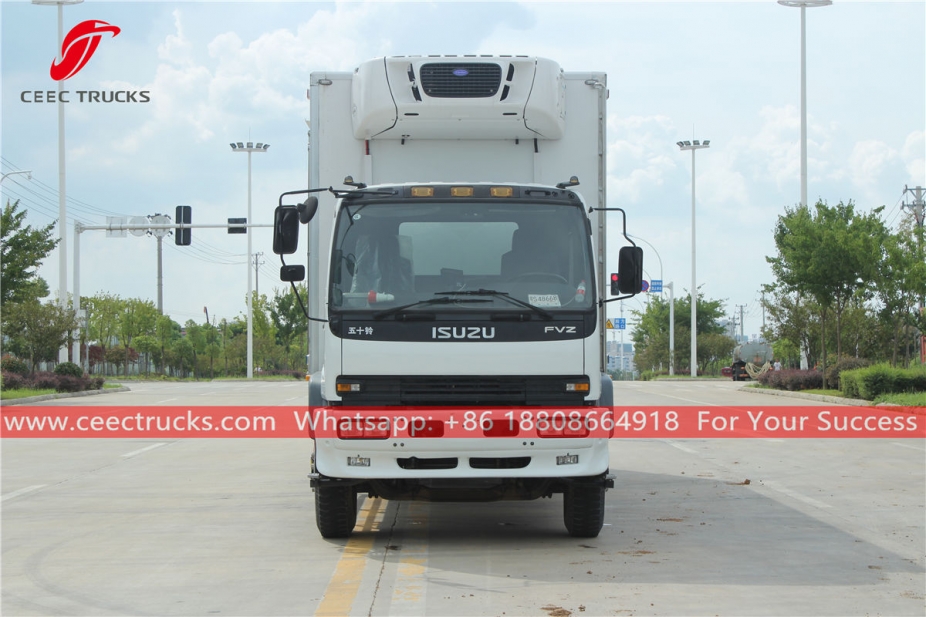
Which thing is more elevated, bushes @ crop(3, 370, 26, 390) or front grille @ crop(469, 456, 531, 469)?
front grille @ crop(469, 456, 531, 469)

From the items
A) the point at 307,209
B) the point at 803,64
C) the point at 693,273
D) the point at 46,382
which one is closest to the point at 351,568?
the point at 307,209

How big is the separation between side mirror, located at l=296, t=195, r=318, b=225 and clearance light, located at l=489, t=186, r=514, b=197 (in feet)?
4.79

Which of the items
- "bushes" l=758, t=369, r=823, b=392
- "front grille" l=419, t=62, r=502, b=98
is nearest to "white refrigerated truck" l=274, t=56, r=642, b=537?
"front grille" l=419, t=62, r=502, b=98

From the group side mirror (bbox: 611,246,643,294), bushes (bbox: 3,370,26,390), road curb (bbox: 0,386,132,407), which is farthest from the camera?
bushes (bbox: 3,370,26,390)

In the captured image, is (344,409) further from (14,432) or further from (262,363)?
(262,363)

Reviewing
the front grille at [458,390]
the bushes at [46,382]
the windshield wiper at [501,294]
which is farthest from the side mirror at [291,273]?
the bushes at [46,382]

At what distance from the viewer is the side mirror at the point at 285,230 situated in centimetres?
814

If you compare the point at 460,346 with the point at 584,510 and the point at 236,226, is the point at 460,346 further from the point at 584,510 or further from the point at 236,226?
the point at 236,226

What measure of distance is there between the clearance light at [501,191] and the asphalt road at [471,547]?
2815 millimetres

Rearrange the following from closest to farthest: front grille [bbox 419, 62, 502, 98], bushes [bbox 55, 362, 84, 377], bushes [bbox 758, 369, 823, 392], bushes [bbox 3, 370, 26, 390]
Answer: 1. front grille [bbox 419, 62, 502, 98]
2. bushes [bbox 758, 369, 823, 392]
3. bushes [bbox 3, 370, 26, 390]
4. bushes [bbox 55, 362, 84, 377]

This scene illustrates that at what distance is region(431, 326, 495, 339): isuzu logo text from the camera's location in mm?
7797

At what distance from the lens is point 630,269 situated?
8344 millimetres

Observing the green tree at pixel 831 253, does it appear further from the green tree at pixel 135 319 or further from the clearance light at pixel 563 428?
the green tree at pixel 135 319

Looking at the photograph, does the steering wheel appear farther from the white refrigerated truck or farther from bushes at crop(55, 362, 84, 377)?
bushes at crop(55, 362, 84, 377)
